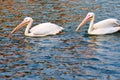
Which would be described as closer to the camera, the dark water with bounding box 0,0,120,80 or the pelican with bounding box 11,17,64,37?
the dark water with bounding box 0,0,120,80

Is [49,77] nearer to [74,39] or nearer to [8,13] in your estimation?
[74,39]

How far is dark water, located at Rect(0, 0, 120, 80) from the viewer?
14266 mm

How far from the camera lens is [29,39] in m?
20.2

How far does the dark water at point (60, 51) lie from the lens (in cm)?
1427

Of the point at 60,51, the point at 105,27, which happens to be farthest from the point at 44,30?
the point at 60,51

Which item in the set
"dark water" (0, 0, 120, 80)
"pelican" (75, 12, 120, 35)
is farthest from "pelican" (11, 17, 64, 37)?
"pelican" (75, 12, 120, 35)

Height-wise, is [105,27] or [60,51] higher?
[105,27]

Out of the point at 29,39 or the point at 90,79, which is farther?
the point at 29,39

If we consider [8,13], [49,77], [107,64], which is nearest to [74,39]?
[107,64]

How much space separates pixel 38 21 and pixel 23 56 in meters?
7.76

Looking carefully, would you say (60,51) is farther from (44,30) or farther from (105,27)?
(105,27)

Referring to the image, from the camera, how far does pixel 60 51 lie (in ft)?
56.9

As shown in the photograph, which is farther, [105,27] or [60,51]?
[105,27]

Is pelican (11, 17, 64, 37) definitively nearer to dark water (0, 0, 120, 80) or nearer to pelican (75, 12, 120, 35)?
dark water (0, 0, 120, 80)
